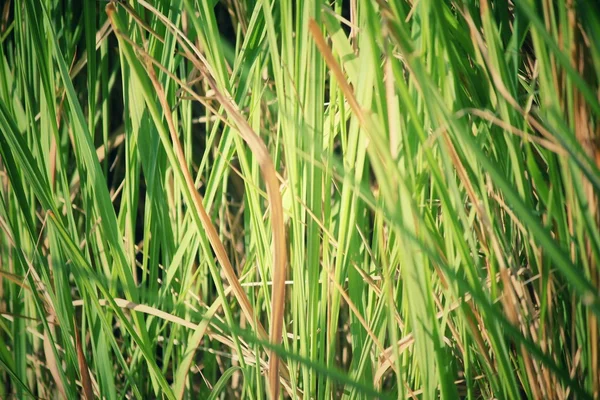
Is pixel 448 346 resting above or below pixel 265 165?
below

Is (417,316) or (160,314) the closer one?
(417,316)

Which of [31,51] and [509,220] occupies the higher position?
[31,51]

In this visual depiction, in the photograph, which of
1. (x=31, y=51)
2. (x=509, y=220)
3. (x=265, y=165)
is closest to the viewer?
(x=265, y=165)

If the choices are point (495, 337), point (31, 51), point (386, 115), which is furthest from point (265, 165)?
Result: point (31, 51)

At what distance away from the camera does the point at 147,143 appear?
487 mm

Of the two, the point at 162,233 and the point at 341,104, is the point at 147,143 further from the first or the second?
the point at 341,104

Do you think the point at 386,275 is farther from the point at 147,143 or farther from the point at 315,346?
the point at 147,143

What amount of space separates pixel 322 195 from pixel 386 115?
0.33 ft

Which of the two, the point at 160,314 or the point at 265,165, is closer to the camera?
the point at 265,165

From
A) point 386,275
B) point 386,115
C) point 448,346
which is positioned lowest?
point 448,346

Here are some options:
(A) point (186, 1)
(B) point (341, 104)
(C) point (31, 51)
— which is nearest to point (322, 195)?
(B) point (341, 104)

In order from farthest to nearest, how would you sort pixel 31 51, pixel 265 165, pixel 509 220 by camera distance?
pixel 31 51, pixel 509 220, pixel 265 165

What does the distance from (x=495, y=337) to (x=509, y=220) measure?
0.40ft

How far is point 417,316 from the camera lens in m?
0.34
